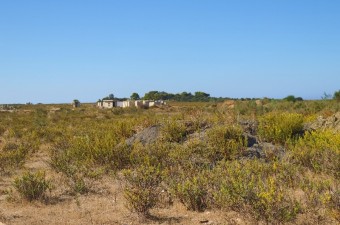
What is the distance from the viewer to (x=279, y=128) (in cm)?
988

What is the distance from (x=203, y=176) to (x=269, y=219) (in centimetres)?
170

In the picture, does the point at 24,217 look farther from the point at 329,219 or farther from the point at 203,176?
the point at 329,219

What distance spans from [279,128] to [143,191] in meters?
5.33

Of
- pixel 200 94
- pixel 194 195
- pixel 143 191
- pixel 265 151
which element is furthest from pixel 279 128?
pixel 200 94

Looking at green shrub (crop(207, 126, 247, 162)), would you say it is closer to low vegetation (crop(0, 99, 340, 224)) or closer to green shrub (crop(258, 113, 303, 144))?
low vegetation (crop(0, 99, 340, 224))

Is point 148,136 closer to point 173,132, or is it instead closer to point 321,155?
point 173,132

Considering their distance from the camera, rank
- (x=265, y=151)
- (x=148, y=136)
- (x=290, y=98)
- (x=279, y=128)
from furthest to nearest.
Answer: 1. (x=290, y=98)
2. (x=148, y=136)
3. (x=279, y=128)
4. (x=265, y=151)

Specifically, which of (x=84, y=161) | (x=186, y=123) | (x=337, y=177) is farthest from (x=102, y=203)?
(x=186, y=123)

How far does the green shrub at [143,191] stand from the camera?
216 inches

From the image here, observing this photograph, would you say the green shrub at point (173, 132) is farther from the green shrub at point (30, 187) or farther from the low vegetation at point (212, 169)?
the green shrub at point (30, 187)

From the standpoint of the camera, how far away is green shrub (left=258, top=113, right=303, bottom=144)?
9890 millimetres

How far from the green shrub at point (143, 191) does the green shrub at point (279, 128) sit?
4408mm

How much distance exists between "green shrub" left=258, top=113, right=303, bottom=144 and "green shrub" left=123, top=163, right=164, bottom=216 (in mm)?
4408

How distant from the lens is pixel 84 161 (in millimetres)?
8898
